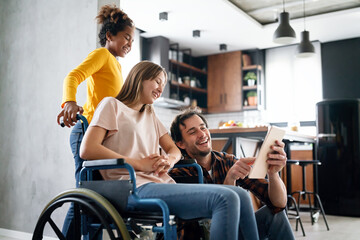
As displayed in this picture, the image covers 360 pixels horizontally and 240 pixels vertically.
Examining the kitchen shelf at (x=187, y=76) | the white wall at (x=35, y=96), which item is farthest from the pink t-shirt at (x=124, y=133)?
the kitchen shelf at (x=187, y=76)

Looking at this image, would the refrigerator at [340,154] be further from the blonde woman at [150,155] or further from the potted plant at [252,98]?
the blonde woman at [150,155]

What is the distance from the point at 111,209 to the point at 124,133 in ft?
1.10

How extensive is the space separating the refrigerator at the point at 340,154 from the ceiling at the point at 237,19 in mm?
1464

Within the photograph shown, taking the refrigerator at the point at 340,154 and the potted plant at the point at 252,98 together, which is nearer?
the refrigerator at the point at 340,154

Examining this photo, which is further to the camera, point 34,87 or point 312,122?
point 312,122

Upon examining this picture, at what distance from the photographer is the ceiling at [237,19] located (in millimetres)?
5039

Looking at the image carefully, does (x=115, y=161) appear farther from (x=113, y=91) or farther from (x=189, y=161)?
(x=113, y=91)

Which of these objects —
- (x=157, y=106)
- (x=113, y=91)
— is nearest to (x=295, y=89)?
(x=157, y=106)

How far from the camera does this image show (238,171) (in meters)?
1.69

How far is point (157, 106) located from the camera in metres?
6.45

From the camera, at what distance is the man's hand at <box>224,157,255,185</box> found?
1.68 m

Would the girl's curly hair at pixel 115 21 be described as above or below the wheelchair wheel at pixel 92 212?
above

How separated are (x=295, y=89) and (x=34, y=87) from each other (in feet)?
15.9

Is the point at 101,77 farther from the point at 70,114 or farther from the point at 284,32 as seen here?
the point at 284,32
